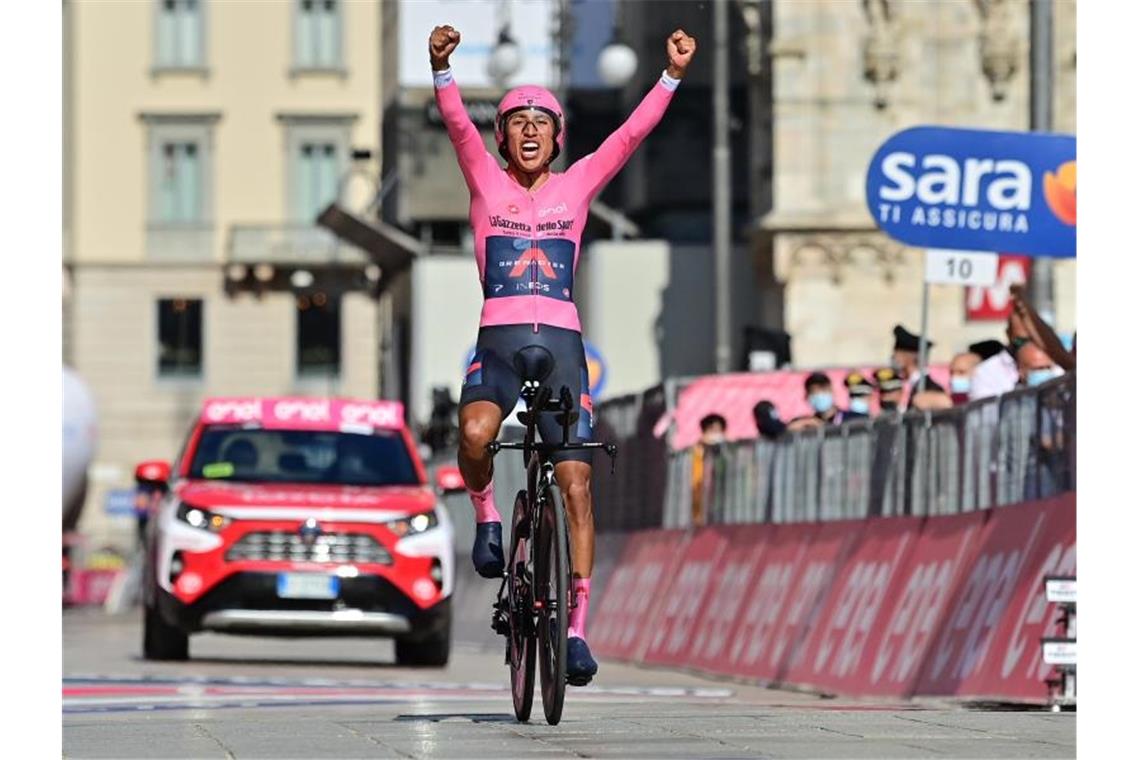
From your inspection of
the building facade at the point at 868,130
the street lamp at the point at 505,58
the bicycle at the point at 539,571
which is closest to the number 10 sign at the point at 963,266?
the street lamp at the point at 505,58

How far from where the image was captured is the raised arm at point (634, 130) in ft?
38.3

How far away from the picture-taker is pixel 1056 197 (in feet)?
63.3

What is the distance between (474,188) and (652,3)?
2497cm

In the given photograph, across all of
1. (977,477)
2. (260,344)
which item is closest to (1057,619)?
(977,477)

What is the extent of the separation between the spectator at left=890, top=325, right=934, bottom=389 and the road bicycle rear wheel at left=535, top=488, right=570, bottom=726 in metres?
9.50

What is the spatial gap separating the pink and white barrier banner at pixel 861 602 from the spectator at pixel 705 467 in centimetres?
21

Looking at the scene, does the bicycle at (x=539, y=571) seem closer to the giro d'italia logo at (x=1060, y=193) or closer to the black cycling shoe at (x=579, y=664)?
the black cycling shoe at (x=579, y=664)

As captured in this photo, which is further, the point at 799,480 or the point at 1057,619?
the point at 799,480

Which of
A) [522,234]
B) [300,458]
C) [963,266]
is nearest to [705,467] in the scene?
[300,458]

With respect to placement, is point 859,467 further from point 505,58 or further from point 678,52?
point 505,58

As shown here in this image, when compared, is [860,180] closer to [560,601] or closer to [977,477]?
[977,477]

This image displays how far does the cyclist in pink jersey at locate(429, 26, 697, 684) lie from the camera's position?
1152 centimetres

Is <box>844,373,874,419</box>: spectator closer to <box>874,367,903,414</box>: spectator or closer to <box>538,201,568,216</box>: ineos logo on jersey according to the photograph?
<box>874,367,903,414</box>: spectator

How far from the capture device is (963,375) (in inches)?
836
